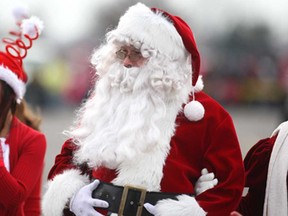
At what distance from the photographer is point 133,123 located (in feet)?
14.4

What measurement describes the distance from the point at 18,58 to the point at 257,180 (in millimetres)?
1843

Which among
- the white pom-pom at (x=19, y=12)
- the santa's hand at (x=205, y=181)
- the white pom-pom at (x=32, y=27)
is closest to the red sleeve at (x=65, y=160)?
the santa's hand at (x=205, y=181)

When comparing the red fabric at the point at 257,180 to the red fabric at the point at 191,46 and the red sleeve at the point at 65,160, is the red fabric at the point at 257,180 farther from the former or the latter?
the red sleeve at the point at 65,160

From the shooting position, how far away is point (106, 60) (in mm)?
4559

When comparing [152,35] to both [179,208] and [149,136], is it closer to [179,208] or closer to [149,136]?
[149,136]

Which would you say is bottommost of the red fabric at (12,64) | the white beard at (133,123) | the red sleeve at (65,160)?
the red sleeve at (65,160)

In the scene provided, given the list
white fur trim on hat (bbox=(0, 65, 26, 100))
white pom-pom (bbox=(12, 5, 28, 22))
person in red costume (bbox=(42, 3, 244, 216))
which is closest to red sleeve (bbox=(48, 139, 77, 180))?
person in red costume (bbox=(42, 3, 244, 216))

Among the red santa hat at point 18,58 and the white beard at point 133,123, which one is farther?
the red santa hat at point 18,58

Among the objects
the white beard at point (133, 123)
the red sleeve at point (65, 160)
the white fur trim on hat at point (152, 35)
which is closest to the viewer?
the white beard at point (133, 123)

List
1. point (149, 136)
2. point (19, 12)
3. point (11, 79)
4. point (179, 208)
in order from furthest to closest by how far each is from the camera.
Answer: point (19, 12)
point (11, 79)
point (149, 136)
point (179, 208)

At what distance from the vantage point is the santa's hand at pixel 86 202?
4.28 meters

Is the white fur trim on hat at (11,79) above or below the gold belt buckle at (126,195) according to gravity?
above

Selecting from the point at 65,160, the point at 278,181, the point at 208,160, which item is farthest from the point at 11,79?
the point at 278,181

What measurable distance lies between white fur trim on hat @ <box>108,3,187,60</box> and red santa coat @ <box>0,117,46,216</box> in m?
0.98
